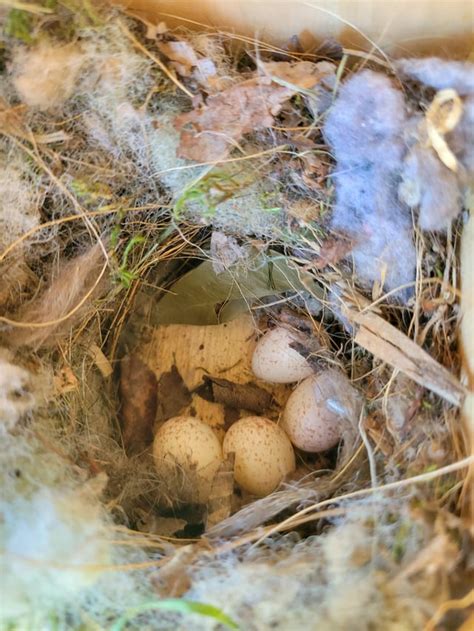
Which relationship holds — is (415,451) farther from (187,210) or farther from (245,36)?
(245,36)

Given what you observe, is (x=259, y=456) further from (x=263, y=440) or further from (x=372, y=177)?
(x=372, y=177)

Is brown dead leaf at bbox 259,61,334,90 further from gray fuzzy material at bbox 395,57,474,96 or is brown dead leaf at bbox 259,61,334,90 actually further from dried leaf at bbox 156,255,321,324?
dried leaf at bbox 156,255,321,324

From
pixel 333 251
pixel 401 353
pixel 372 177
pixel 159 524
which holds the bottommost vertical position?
pixel 159 524

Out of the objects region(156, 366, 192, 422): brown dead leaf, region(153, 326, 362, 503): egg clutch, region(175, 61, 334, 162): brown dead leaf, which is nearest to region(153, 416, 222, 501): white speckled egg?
region(153, 326, 362, 503): egg clutch

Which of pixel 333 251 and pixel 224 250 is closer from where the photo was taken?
pixel 333 251

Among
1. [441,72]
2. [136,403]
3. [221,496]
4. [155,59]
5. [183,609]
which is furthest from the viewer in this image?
[136,403]

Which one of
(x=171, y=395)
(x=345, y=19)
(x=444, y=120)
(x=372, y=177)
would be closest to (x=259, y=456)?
(x=171, y=395)

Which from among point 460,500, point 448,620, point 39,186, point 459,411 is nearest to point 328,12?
point 39,186
